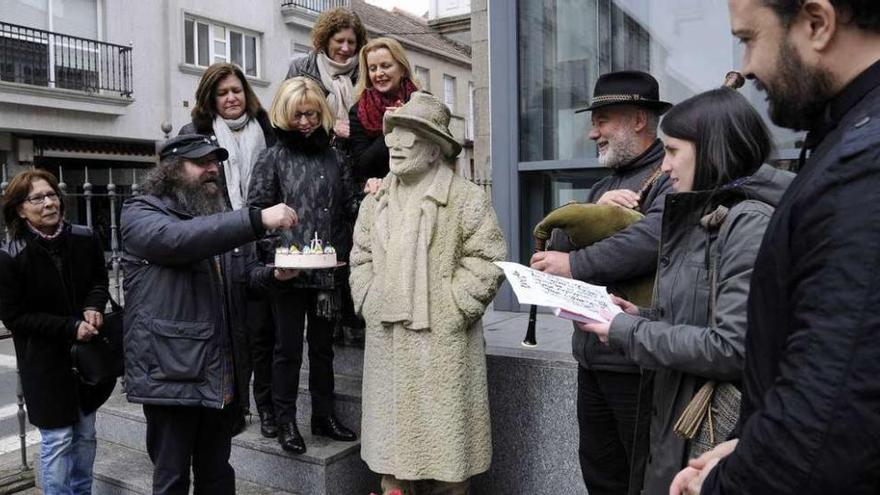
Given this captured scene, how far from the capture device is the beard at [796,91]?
3.60ft

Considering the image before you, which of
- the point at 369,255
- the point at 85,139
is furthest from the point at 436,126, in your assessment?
the point at 85,139

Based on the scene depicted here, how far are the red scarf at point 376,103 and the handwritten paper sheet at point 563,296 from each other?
6.26ft

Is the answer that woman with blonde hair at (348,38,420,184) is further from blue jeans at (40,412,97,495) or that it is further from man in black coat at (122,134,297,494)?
blue jeans at (40,412,97,495)

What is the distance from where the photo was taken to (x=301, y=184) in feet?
11.9

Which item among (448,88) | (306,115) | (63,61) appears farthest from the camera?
(448,88)

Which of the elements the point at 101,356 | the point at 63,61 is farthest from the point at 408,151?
the point at 63,61

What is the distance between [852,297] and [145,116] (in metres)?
19.0

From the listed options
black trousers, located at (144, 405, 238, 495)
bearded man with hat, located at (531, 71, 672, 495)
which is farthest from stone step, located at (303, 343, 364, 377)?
bearded man with hat, located at (531, 71, 672, 495)

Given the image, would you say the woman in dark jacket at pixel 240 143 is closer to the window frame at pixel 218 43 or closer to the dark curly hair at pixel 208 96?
the dark curly hair at pixel 208 96

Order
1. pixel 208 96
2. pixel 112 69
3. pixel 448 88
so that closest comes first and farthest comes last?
pixel 208 96 < pixel 112 69 < pixel 448 88

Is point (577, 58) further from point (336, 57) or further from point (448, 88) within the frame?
point (448, 88)

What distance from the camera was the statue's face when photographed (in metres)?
3.08

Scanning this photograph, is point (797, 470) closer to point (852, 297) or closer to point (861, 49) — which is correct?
point (852, 297)

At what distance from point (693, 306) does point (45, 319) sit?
315 centimetres
